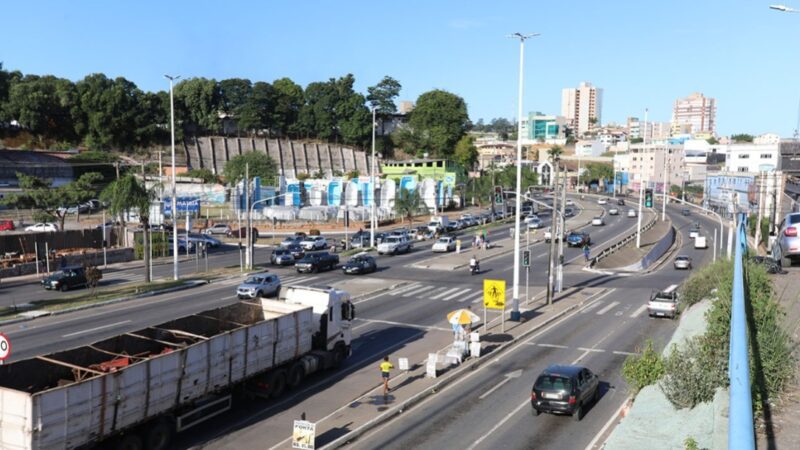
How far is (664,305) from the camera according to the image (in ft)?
113

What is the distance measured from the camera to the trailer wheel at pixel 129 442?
15992 mm

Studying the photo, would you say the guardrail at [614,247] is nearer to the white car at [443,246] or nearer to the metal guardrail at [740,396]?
the white car at [443,246]

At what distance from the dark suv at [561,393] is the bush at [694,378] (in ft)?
11.3

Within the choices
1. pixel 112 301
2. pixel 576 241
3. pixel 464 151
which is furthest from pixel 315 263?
pixel 464 151

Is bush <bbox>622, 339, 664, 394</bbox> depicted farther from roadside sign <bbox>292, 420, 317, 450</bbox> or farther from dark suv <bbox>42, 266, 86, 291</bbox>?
dark suv <bbox>42, 266, 86, 291</bbox>

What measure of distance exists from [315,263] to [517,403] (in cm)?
3190

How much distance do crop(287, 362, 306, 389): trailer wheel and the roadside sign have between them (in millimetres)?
5651

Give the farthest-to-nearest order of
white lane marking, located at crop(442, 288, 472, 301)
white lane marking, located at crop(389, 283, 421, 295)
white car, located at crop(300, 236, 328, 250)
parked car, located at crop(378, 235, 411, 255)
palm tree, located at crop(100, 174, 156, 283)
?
white car, located at crop(300, 236, 328, 250)
parked car, located at crop(378, 235, 411, 255)
palm tree, located at crop(100, 174, 156, 283)
white lane marking, located at crop(389, 283, 421, 295)
white lane marking, located at crop(442, 288, 472, 301)

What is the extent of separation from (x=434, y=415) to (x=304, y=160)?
12403 cm

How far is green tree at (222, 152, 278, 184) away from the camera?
108688 mm

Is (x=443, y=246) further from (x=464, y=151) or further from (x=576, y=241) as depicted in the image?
(x=464, y=151)

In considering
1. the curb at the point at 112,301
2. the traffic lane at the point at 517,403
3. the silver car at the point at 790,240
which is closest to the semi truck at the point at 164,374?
the traffic lane at the point at 517,403

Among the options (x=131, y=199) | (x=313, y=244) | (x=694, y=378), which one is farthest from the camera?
(x=313, y=244)

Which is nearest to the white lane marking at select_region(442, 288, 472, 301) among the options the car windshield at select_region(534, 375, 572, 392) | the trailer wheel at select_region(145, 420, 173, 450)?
the car windshield at select_region(534, 375, 572, 392)
